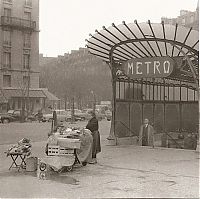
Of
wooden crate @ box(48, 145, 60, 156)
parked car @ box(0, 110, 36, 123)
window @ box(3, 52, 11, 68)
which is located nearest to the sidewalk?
wooden crate @ box(48, 145, 60, 156)

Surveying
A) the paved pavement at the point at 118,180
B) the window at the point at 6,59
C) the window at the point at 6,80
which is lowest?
the paved pavement at the point at 118,180

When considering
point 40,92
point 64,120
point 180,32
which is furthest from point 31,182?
point 40,92

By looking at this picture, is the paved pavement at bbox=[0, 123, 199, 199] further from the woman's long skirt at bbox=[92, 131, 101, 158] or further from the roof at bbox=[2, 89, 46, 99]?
the roof at bbox=[2, 89, 46, 99]

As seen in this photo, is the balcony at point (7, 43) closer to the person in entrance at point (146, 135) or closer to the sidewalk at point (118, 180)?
the person in entrance at point (146, 135)

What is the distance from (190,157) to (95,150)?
3.03m

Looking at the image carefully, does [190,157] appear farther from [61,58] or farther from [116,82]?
[61,58]

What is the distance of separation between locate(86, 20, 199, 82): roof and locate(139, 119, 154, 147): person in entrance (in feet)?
7.36

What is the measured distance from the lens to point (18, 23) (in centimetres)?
4922

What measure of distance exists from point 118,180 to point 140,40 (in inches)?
248

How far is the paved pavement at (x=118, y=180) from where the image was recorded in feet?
23.8

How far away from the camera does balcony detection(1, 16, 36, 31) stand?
48.2m

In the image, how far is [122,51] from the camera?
1570 cm

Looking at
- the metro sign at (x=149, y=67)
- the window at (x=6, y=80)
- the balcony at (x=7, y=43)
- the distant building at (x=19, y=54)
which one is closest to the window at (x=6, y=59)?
the distant building at (x=19, y=54)

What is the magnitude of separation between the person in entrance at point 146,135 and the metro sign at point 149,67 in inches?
76.1
